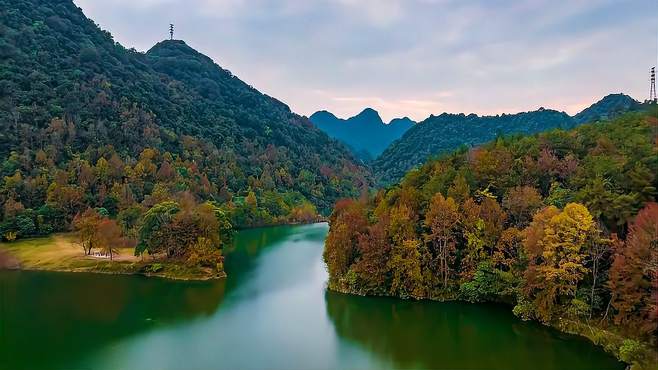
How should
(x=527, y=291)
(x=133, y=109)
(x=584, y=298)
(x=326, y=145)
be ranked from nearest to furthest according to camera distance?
1. (x=584, y=298)
2. (x=527, y=291)
3. (x=133, y=109)
4. (x=326, y=145)

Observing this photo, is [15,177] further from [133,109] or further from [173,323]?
[173,323]

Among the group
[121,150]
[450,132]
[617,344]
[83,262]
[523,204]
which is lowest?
[617,344]

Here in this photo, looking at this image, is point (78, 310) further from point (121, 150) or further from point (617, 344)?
point (121, 150)

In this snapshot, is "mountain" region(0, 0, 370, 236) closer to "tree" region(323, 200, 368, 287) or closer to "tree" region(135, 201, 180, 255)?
"tree" region(135, 201, 180, 255)

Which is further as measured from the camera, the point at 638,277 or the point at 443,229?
the point at 443,229

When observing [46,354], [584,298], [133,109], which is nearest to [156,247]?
[46,354]

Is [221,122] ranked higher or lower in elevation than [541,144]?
higher

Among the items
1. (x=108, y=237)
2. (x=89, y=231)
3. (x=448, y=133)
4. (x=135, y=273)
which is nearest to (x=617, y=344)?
(x=135, y=273)
